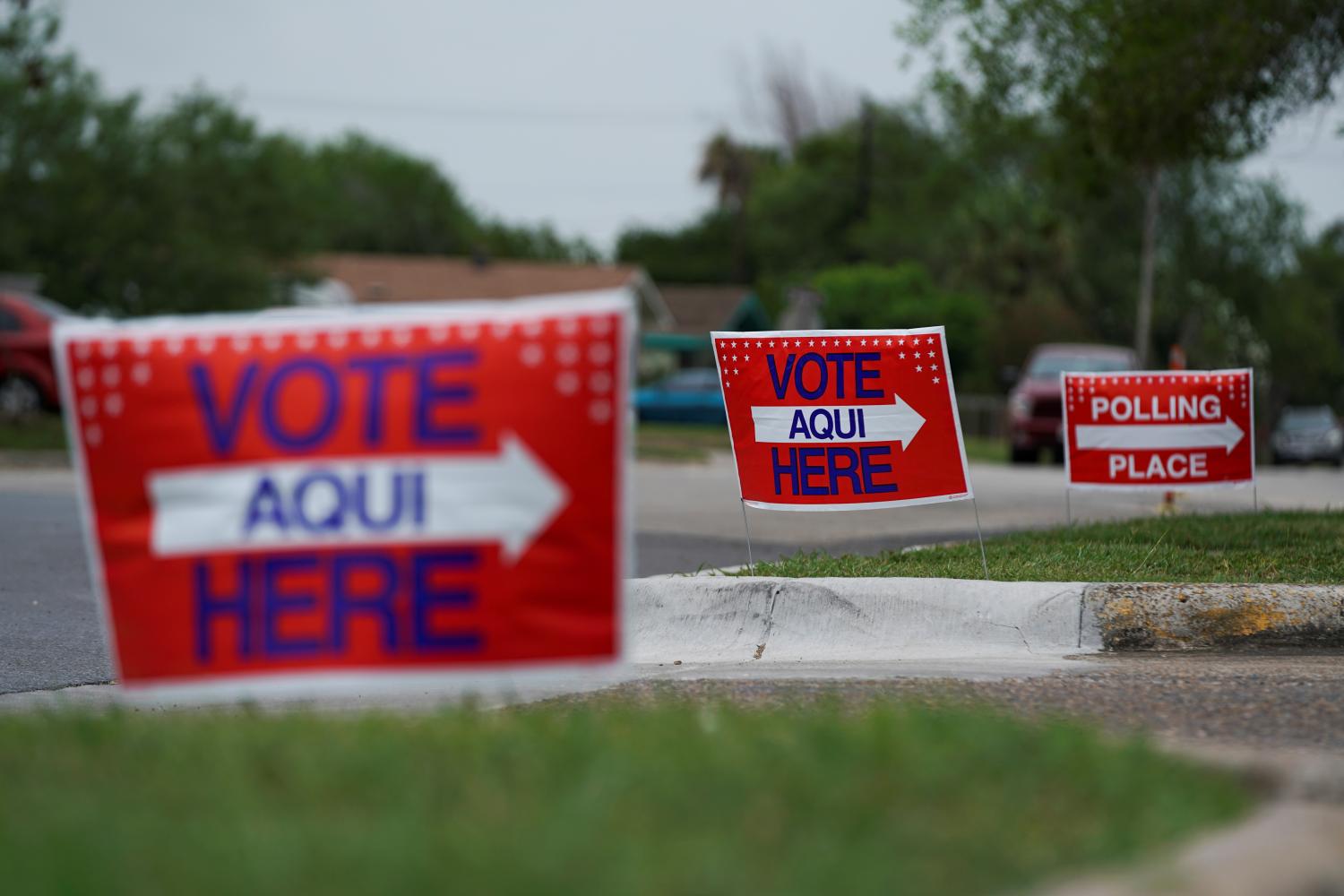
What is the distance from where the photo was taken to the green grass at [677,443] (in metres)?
23.5

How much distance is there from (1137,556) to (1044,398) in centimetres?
1748

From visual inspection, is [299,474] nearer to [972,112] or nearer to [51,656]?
[51,656]

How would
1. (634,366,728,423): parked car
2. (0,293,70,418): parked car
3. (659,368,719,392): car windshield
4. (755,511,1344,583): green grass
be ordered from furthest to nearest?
(659,368,719,392): car windshield < (634,366,728,423): parked car < (0,293,70,418): parked car < (755,511,1344,583): green grass

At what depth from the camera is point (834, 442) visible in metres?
8.24

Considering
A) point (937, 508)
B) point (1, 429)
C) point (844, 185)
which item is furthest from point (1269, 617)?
point (844, 185)

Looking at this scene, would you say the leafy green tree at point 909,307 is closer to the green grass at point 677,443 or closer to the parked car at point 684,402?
the parked car at point 684,402

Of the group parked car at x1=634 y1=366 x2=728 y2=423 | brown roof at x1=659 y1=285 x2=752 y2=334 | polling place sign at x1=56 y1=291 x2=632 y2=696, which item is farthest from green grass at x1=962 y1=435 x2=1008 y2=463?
polling place sign at x1=56 y1=291 x2=632 y2=696

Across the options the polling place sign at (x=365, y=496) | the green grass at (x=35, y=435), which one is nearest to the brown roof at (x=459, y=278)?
the green grass at (x=35, y=435)

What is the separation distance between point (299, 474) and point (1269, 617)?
475 centimetres

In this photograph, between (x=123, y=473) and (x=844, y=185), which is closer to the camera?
(x=123, y=473)

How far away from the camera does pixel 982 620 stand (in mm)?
7301

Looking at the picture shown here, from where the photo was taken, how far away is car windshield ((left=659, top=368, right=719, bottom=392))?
37.0 m

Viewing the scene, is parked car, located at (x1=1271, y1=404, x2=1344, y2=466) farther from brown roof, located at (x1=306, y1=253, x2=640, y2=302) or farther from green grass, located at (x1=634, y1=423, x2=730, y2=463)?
brown roof, located at (x1=306, y1=253, x2=640, y2=302)

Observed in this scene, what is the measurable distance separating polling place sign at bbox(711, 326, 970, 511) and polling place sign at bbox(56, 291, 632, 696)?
13.3 feet
